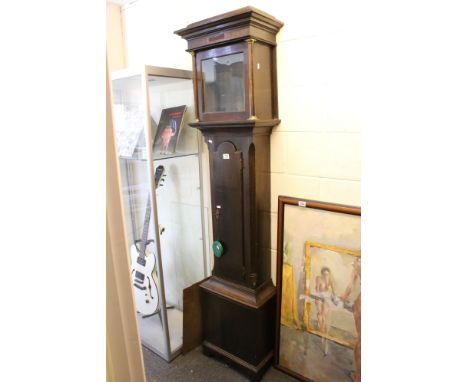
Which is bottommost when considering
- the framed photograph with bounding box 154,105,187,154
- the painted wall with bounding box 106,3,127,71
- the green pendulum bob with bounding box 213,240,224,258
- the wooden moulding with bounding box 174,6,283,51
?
the green pendulum bob with bounding box 213,240,224,258

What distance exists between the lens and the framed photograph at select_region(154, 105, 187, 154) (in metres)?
2.00

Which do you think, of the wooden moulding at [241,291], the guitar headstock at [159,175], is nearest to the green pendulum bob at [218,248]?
the wooden moulding at [241,291]

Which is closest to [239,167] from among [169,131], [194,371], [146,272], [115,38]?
[169,131]

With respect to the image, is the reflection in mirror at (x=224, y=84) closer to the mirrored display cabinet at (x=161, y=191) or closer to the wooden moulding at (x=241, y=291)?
the mirrored display cabinet at (x=161, y=191)

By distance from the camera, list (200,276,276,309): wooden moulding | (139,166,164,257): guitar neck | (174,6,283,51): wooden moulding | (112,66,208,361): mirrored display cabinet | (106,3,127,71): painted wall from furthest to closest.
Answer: (106,3,127,71): painted wall < (139,166,164,257): guitar neck < (112,66,208,361): mirrored display cabinet < (200,276,276,309): wooden moulding < (174,6,283,51): wooden moulding

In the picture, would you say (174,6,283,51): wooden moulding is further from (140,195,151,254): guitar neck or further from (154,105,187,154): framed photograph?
(140,195,151,254): guitar neck

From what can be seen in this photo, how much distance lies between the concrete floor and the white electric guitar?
320mm

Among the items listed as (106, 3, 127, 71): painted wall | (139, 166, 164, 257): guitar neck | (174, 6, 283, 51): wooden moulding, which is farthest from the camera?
(106, 3, 127, 71): painted wall

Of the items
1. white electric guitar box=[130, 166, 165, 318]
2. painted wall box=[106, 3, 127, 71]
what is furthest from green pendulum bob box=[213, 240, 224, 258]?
painted wall box=[106, 3, 127, 71]

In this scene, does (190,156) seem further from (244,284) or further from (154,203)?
(244,284)

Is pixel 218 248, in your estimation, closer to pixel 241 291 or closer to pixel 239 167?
pixel 241 291
